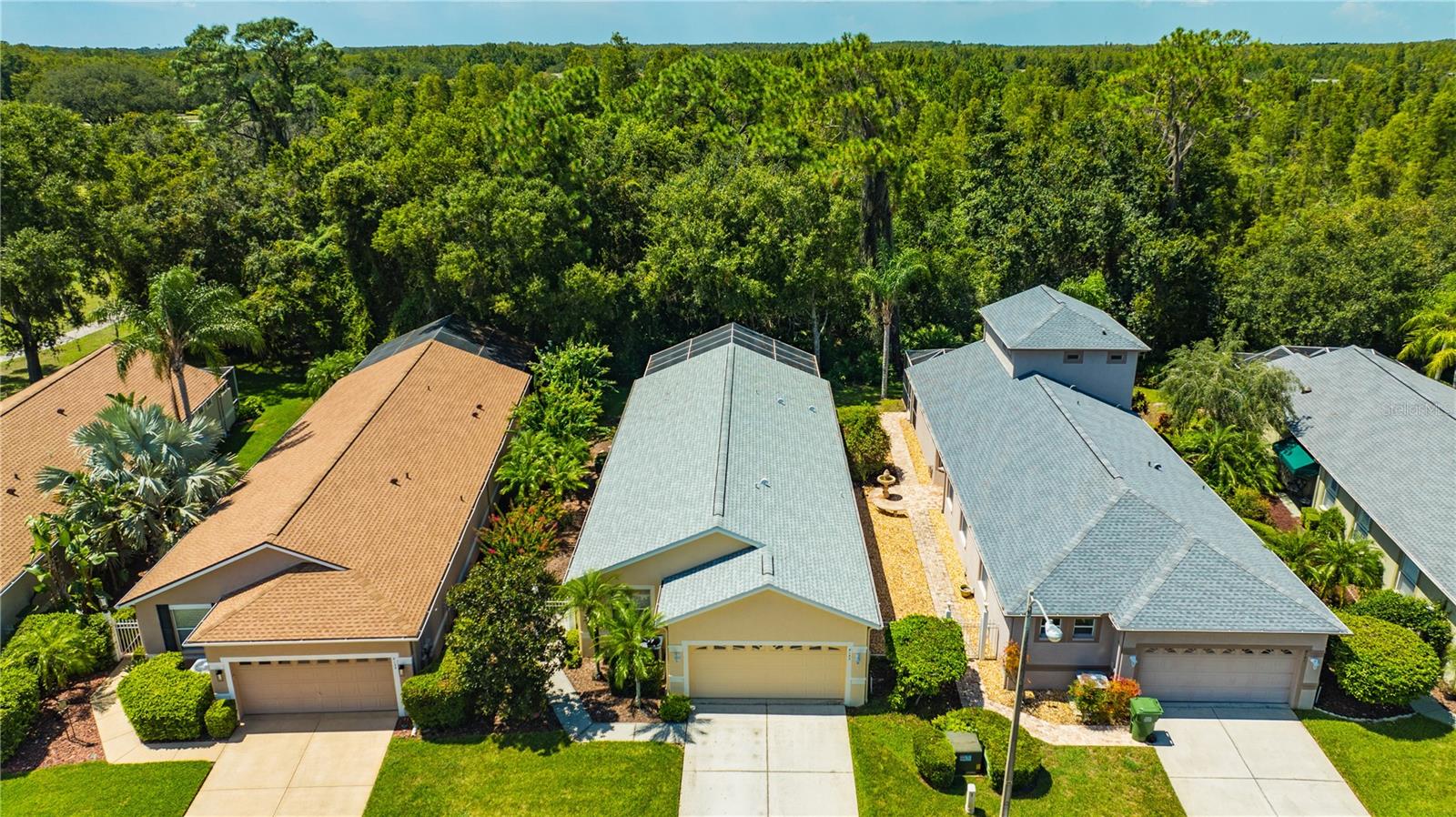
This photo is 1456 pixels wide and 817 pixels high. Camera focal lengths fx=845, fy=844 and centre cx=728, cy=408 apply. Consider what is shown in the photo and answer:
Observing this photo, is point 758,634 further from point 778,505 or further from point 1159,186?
point 1159,186

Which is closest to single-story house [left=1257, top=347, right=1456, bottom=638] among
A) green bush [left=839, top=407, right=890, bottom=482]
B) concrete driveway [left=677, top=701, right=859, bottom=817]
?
green bush [left=839, top=407, right=890, bottom=482]

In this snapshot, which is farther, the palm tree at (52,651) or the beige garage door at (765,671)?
the palm tree at (52,651)

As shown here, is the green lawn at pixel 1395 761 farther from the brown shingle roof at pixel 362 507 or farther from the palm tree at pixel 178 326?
the palm tree at pixel 178 326

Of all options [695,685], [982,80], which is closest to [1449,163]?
[982,80]

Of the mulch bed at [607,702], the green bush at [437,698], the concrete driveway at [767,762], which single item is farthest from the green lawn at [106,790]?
the concrete driveway at [767,762]

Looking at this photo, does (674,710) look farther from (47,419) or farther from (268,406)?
(268,406)

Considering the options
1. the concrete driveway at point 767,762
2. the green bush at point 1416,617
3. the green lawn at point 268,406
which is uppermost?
the green lawn at point 268,406

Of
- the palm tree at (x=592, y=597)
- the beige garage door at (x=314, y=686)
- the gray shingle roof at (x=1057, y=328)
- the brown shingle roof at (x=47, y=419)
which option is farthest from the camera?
the gray shingle roof at (x=1057, y=328)
